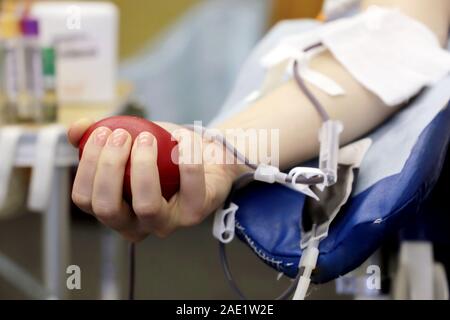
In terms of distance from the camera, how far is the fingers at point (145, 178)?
20.0 inches

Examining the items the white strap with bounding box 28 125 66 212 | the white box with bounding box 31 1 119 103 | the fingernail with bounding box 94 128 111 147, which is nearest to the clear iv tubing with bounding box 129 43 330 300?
the fingernail with bounding box 94 128 111 147

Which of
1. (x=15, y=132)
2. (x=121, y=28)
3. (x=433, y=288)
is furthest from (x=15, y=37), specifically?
(x=121, y=28)

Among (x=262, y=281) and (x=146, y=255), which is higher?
(x=262, y=281)

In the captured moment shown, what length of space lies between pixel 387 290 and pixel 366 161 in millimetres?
296

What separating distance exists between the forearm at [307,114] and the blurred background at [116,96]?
116 mm

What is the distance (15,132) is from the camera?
1192 mm

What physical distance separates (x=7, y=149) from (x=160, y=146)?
720 millimetres

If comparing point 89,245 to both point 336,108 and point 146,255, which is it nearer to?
point 146,255

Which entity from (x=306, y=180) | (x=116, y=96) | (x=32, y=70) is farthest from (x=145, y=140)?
(x=116, y=96)

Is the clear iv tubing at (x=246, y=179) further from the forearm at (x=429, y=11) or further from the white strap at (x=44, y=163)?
the white strap at (x=44, y=163)

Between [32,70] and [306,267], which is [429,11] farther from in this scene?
[32,70]

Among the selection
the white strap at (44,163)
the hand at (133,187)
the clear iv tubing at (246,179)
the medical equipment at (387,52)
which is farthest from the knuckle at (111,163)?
the white strap at (44,163)

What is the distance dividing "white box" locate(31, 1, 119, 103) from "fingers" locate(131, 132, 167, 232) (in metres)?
0.90

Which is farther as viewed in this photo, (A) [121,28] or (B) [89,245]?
(A) [121,28]
